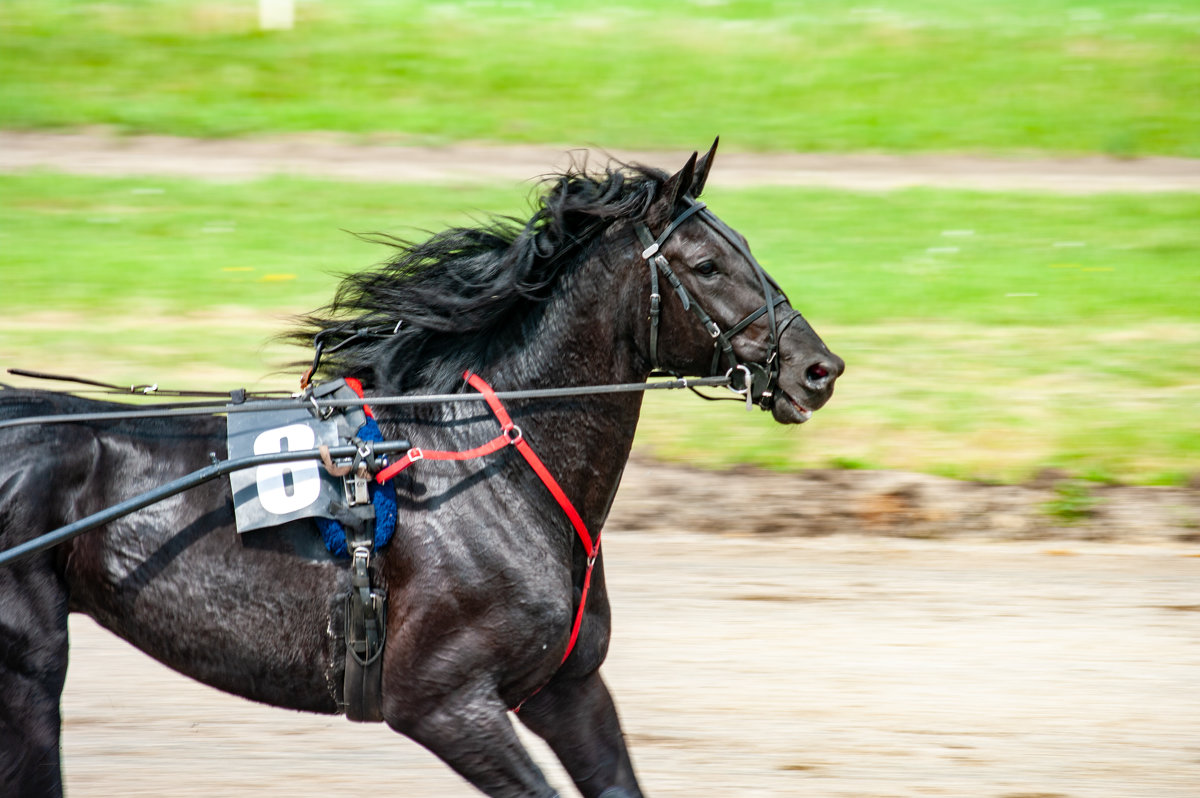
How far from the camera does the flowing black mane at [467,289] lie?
381 centimetres

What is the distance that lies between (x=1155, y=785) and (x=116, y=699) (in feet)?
11.6

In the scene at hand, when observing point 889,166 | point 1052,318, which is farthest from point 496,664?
point 889,166

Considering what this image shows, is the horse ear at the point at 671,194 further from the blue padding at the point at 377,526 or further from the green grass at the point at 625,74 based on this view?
the green grass at the point at 625,74

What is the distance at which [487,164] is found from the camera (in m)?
14.2

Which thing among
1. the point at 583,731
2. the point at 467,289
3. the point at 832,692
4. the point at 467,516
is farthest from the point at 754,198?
the point at 467,516

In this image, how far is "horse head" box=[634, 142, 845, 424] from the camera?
3.63 metres

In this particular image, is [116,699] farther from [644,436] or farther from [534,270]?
[644,436]

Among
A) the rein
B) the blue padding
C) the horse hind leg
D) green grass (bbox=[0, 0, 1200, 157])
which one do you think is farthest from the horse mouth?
green grass (bbox=[0, 0, 1200, 157])

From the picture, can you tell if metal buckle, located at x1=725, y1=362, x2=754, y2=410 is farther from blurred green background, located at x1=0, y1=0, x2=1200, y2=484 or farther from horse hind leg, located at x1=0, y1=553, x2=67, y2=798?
horse hind leg, located at x1=0, y1=553, x2=67, y2=798

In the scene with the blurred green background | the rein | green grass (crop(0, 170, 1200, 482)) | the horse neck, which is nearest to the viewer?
the rein

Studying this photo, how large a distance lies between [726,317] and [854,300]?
6.82 m

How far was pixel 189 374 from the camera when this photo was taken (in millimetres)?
8695

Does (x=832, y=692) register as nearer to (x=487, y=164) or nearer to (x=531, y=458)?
(x=531, y=458)

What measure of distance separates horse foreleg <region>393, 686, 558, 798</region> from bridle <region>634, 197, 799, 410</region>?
99cm
